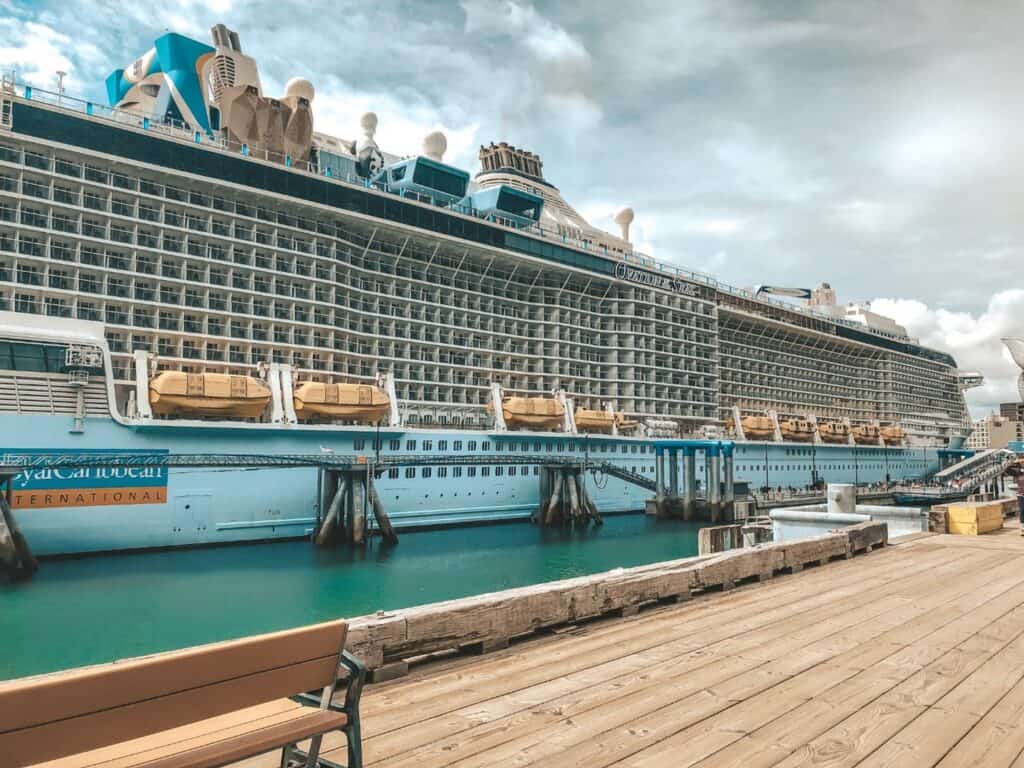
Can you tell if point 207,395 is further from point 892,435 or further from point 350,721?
point 892,435

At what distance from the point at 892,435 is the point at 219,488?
65.2 metres

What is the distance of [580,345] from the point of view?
46.7 m

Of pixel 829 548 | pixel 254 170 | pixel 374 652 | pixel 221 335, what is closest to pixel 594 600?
pixel 374 652

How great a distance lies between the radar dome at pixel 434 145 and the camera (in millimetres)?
43125

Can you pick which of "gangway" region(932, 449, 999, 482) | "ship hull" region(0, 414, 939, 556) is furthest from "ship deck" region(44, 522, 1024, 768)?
"gangway" region(932, 449, 999, 482)

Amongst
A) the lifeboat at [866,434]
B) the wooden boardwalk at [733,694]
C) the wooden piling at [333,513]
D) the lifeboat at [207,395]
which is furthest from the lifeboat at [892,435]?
the wooden boardwalk at [733,694]

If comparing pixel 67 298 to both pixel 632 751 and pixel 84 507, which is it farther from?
pixel 632 751

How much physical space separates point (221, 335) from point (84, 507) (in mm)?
9995

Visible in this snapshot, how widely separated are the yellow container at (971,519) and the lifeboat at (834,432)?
155 feet

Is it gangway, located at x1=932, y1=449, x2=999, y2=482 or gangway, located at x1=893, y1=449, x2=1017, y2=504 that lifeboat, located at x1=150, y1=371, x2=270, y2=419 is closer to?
gangway, located at x1=893, y1=449, x2=1017, y2=504

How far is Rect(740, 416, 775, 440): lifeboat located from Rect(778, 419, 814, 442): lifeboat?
1.40 metres

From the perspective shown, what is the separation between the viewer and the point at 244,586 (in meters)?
20.4

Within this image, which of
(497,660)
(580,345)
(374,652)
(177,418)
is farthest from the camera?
(580,345)

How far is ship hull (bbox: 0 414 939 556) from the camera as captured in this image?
2292 centimetres
